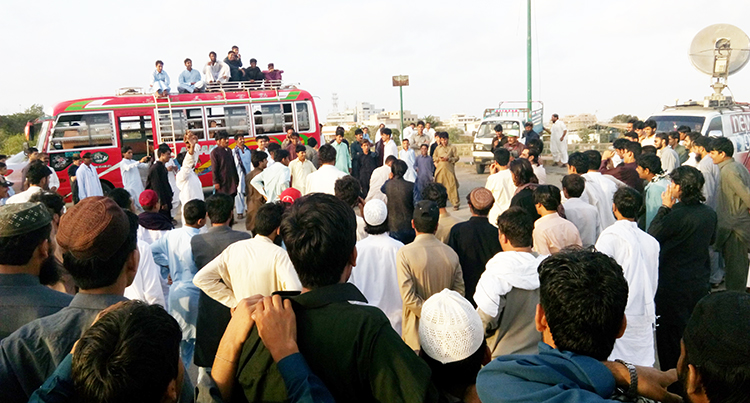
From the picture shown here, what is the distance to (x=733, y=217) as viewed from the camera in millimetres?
5625

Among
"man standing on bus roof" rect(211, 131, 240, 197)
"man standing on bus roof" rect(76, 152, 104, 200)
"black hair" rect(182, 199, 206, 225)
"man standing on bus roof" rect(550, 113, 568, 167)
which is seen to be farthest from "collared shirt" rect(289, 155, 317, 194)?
"man standing on bus roof" rect(550, 113, 568, 167)

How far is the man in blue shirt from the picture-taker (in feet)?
4.69

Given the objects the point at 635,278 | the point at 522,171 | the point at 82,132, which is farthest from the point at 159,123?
the point at 635,278

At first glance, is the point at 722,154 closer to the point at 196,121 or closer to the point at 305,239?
the point at 305,239

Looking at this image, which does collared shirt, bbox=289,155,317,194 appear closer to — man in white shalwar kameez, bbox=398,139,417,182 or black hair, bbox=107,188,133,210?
black hair, bbox=107,188,133,210

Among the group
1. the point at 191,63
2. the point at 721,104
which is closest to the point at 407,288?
the point at 721,104

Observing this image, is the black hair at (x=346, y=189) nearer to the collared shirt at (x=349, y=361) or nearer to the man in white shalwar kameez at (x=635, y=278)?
the man in white shalwar kameez at (x=635, y=278)

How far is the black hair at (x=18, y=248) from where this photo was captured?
7.52 ft

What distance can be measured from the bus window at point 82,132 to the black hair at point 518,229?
38.6 ft

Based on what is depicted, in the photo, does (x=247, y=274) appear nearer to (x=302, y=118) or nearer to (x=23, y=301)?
(x=23, y=301)

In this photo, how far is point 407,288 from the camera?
11.1 feet

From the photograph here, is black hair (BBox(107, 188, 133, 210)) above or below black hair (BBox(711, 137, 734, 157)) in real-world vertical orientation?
below

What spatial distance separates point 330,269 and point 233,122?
12790 millimetres

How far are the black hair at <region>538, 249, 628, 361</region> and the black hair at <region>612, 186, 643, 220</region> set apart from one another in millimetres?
2275
